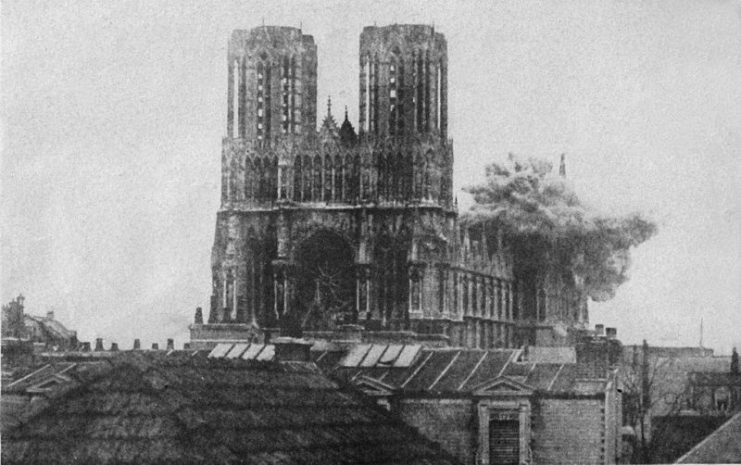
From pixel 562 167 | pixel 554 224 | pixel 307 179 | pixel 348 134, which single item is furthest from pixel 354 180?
pixel 562 167

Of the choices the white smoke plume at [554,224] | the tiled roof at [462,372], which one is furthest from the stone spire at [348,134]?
the tiled roof at [462,372]

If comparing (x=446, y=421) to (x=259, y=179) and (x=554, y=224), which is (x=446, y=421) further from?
(x=554, y=224)

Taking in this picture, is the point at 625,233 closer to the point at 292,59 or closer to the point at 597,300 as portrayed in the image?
the point at 597,300

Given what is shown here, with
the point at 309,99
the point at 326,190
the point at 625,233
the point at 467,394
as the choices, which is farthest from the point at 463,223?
the point at 467,394

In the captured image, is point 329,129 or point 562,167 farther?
point 329,129

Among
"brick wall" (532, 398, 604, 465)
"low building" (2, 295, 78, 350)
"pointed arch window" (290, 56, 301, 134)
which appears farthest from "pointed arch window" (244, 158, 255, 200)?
"brick wall" (532, 398, 604, 465)

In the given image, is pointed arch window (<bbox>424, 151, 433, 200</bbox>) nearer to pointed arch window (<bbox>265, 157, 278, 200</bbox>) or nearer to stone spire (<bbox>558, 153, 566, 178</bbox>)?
pointed arch window (<bbox>265, 157, 278, 200</bbox>)
